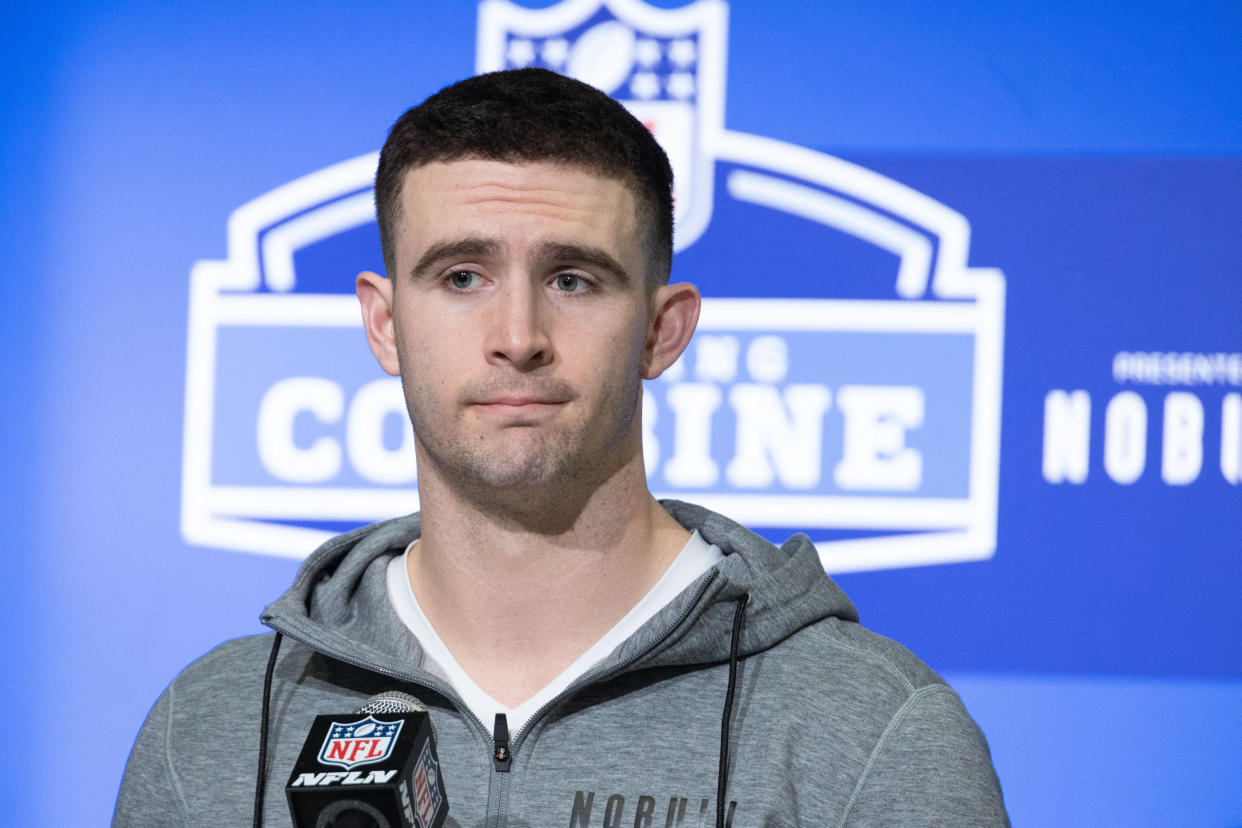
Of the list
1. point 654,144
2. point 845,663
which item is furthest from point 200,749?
point 654,144

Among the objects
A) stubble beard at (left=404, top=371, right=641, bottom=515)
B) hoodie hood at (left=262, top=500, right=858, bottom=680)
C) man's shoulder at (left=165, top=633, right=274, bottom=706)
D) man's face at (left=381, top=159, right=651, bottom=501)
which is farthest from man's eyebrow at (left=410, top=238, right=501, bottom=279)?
man's shoulder at (left=165, top=633, right=274, bottom=706)

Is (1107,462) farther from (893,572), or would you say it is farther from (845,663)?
(845,663)

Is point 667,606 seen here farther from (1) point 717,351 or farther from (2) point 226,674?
(1) point 717,351

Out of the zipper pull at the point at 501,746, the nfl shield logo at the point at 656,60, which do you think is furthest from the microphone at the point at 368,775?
the nfl shield logo at the point at 656,60

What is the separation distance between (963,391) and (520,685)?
1070 mm

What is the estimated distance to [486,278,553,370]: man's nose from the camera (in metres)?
1.28

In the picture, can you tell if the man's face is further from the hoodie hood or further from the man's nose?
the hoodie hood

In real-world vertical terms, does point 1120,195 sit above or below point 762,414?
above

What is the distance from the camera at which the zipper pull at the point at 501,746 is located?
128 centimetres

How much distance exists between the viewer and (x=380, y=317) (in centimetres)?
150

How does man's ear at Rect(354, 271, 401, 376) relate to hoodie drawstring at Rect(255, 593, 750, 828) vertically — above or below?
above

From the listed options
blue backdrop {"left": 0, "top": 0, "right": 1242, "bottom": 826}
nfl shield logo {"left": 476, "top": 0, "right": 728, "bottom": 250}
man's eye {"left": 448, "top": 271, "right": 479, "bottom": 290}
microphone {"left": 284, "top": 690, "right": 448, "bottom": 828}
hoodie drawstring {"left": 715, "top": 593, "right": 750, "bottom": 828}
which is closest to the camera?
microphone {"left": 284, "top": 690, "right": 448, "bottom": 828}

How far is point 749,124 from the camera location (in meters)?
2.29

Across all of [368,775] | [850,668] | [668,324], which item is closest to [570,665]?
[850,668]
